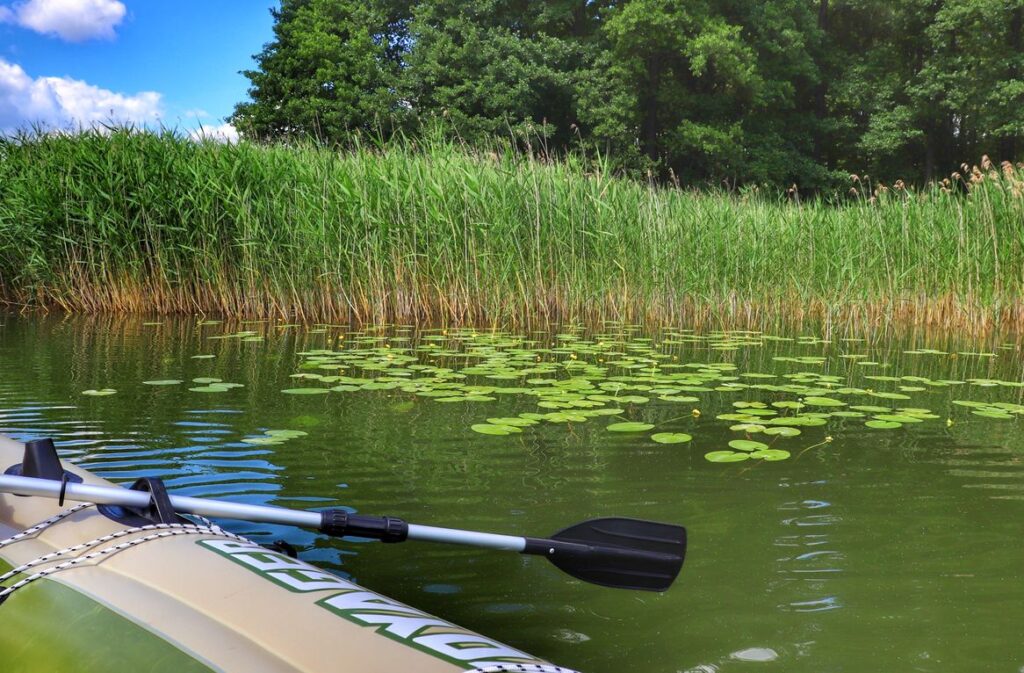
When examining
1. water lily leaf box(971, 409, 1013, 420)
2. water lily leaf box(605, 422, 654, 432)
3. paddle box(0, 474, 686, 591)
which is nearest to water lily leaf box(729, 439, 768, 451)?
water lily leaf box(605, 422, 654, 432)

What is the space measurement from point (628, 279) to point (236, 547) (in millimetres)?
6513

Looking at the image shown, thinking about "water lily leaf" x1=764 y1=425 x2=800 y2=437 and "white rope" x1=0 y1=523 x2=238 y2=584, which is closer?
"white rope" x1=0 y1=523 x2=238 y2=584

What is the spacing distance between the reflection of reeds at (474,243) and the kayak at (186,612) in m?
5.90

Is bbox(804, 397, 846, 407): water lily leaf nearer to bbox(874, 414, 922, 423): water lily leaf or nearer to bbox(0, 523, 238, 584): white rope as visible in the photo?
bbox(874, 414, 922, 423): water lily leaf

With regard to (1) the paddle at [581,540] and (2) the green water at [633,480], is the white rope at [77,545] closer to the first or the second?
(1) the paddle at [581,540]

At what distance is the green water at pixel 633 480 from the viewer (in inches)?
77.5

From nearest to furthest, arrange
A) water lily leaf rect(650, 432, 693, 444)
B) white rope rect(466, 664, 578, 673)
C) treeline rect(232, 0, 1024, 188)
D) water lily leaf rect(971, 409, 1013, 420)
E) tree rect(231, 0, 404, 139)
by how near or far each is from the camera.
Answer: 1. white rope rect(466, 664, 578, 673)
2. water lily leaf rect(650, 432, 693, 444)
3. water lily leaf rect(971, 409, 1013, 420)
4. treeline rect(232, 0, 1024, 188)
5. tree rect(231, 0, 404, 139)

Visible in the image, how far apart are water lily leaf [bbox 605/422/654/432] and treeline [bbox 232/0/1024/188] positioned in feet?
68.7

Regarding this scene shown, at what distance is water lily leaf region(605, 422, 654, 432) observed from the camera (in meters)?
3.76

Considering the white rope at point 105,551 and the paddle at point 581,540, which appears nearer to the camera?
the white rope at point 105,551

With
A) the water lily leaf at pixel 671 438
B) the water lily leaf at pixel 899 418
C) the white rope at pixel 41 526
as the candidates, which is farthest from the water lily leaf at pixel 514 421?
the white rope at pixel 41 526

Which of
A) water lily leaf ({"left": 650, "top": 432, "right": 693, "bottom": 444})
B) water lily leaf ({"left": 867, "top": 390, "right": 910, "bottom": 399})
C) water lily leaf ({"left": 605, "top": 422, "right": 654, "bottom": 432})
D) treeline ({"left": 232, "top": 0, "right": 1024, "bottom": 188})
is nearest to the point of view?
water lily leaf ({"left": 650, "top": 432, "right": 693, "bottom": 444})

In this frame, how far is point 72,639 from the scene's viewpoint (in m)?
1.28

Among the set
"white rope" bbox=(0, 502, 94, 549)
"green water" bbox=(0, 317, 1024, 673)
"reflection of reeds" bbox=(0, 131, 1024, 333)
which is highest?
"reflection of reeds" bbox=(0, 131, 1024, 333)
